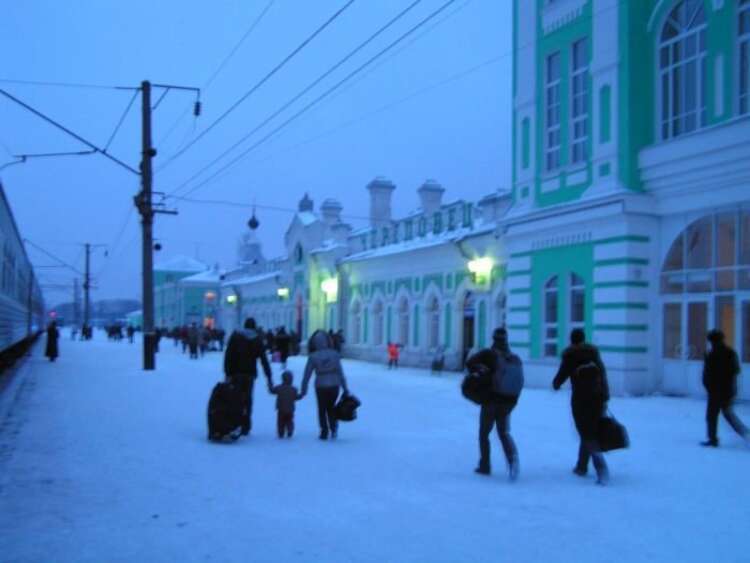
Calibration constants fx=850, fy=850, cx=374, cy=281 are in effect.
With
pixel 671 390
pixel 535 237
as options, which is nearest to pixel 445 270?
pixel 535 237

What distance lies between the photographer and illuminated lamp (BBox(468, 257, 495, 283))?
2581cm

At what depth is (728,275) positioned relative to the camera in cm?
1628

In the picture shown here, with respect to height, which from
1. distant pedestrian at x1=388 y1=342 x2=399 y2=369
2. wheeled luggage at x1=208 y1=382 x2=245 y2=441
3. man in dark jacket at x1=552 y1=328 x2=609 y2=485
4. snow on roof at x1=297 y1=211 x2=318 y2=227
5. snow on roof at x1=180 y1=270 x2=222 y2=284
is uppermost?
snow on roof at x1=297 y1=211 x2=318 y2=227

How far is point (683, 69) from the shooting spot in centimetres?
1748

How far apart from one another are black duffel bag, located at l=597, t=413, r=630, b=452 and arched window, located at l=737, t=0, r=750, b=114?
9.75 metres

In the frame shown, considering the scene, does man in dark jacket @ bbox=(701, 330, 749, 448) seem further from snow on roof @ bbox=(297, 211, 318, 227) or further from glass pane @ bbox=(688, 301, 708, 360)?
snow on roof @ bbox=(297, 211, 318, 227)

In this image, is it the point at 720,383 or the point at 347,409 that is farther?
the point at 347,409

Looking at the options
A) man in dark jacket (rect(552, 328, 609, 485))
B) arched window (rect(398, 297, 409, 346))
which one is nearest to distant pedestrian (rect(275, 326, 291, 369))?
arched window (rect(398, 297, 409, 346))

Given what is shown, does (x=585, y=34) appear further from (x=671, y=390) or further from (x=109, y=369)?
(x=109, y=369)

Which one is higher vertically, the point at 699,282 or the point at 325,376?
the point at 699,282

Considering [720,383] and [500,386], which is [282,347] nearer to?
[720,383]

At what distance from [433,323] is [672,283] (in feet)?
42.9

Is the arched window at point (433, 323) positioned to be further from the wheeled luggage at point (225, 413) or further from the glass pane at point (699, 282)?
the wheeled luggage at point (225, 413)

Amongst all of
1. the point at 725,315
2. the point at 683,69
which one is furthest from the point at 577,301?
the point at 683,69
